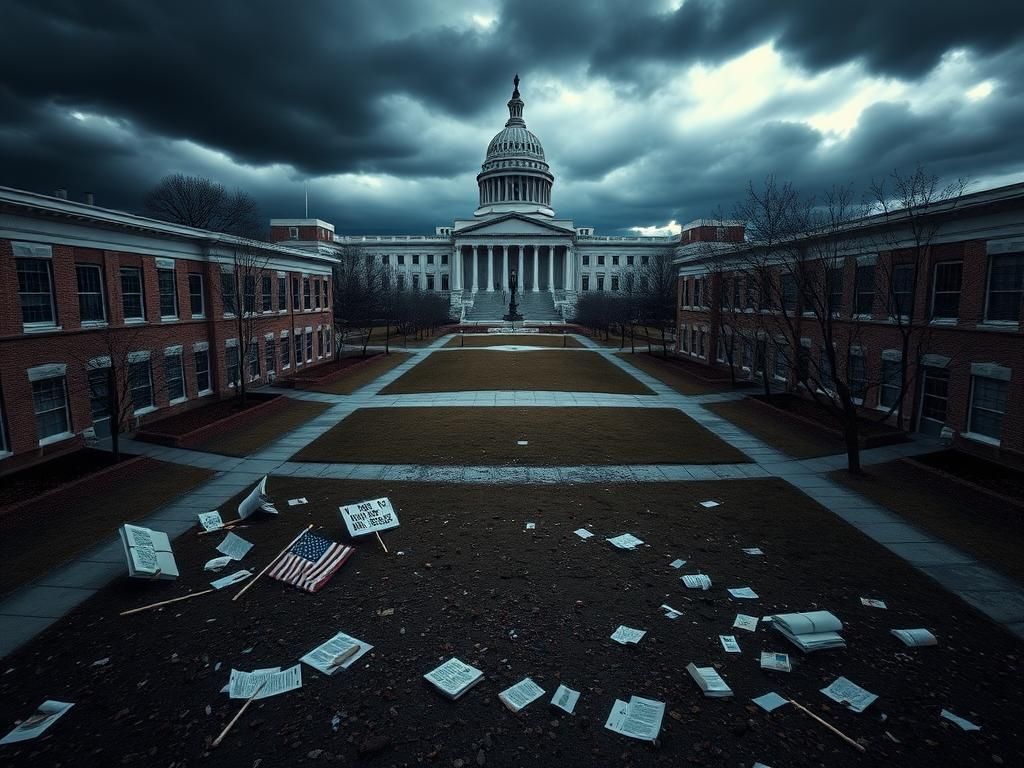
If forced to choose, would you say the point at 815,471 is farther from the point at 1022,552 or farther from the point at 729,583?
the point at 729,583

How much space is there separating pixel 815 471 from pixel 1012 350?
7.11m

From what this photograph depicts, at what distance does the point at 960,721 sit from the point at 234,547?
1236 cm

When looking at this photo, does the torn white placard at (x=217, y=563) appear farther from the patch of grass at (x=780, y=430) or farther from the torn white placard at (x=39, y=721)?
the patch of grass at (x=780, y=430)

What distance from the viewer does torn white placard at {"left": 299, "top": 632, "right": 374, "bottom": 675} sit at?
8.13 meters

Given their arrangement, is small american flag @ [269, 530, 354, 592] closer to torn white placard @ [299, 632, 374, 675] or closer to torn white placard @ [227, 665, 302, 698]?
torn white placard @ [299, 632, 374, 675]

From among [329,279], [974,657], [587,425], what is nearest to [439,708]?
[974,657]

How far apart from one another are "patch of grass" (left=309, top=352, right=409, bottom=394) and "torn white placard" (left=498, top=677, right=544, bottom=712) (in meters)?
26.2

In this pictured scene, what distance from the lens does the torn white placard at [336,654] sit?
8128mm

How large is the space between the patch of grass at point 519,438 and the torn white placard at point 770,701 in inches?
435

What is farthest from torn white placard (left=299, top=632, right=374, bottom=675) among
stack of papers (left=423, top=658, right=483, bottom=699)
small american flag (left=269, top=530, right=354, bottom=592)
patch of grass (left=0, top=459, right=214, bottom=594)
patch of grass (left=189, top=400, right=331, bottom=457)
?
patch of grass (left=189, top=400, right=331, bottom=457)

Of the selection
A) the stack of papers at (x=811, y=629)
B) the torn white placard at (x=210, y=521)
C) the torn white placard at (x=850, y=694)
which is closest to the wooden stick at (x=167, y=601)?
the torn white placard at (x=210, y=521)

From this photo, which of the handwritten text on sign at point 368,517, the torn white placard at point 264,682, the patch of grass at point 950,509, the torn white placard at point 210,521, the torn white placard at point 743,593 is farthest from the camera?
the torn white placard at point 210,521

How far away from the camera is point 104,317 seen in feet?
73.0

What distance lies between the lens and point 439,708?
736 centimetres
